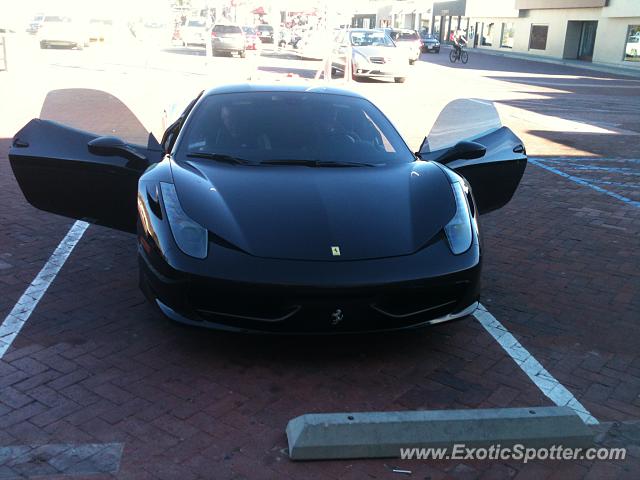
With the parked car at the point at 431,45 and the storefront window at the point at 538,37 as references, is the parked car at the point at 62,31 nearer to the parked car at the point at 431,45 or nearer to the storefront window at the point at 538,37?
the parked car at the point at 431,45

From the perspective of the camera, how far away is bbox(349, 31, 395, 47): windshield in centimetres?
2245

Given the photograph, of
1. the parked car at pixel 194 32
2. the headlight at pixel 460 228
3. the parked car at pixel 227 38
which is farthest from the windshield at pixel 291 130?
the parked car at pixel 194 32

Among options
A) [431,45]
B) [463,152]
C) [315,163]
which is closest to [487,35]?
[431,45]

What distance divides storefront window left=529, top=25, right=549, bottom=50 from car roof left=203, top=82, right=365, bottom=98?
4254 cm

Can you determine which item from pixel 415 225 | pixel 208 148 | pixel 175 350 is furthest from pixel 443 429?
pixel 208 148

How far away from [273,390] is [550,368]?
1.58 m

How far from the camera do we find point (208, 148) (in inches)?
180

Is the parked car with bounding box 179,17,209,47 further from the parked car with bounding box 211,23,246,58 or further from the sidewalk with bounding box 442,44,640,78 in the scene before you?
the sidewalk with bounding box 442,44,640,78

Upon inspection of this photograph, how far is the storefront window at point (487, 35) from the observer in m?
53.3

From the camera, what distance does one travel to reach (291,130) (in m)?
4.78

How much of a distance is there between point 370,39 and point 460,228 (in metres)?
20.1

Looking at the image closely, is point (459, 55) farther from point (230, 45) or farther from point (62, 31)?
point (62, 31)

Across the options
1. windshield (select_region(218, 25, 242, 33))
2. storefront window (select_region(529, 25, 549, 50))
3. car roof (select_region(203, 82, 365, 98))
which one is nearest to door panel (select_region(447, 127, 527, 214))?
car roof (select_region(203, 82, 365, 98))

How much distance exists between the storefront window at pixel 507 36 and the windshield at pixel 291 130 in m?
47.9
